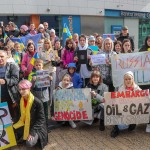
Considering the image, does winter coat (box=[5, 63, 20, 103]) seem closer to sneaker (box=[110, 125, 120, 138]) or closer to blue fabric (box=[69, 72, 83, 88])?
blue fabric (box=[69, 72, 83, 88])

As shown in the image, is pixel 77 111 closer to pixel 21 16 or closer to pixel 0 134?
pixel 0 134

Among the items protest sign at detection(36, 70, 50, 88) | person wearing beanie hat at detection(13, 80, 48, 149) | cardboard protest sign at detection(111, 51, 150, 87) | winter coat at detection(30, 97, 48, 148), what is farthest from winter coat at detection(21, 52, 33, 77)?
cardboard protest sign at detection(111, 51, 150, 87)

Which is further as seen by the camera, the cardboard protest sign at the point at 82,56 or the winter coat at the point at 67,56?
the winter coat at the point at 67,56

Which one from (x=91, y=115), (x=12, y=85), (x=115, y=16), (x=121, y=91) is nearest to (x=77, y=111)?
(x=91, y=115)

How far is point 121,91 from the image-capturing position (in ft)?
17.0

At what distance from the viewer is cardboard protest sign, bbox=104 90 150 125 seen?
5.12 metres


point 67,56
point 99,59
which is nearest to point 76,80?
point 99,59

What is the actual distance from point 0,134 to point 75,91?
1655 mm

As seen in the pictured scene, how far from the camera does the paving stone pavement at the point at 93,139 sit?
187 inches

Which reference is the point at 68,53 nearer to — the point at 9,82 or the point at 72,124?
the point at 72,124

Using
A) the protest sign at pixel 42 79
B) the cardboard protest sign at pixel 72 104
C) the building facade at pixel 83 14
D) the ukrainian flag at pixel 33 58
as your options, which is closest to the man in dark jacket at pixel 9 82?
the protest sign at pixel 42 79

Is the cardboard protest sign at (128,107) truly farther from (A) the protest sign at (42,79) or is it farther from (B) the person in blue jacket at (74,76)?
(A) the protest sign at (42,79)

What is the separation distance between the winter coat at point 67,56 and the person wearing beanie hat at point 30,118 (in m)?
2.15

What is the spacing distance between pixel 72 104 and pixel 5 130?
4.66 ft
